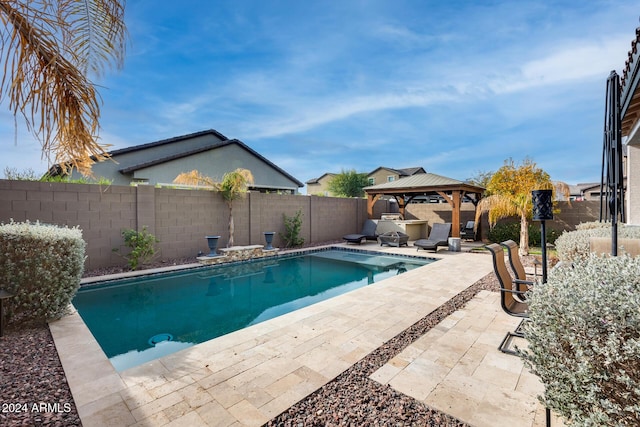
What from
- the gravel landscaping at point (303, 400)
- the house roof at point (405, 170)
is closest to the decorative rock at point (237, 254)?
the gravel landscaping at point (303, 400)

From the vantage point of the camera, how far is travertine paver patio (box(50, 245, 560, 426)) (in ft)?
8.35

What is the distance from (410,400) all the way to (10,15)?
5.01 meters

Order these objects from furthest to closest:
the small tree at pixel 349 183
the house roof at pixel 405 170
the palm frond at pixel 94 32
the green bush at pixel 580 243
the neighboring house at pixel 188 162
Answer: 1. the house roof at pixel 405 170
2. the small tree at pixel 349 183
3. the neighboring house at pixel 188 162
4. the green bush at pixel 580 243
5. the palm frond at pixel 94 32

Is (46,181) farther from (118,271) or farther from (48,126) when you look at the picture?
(48,126)

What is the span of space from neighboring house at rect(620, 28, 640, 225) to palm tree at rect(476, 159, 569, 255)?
2.63m

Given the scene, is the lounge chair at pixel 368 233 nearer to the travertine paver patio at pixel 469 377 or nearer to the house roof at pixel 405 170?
the travertine paver patio at pixel 469 377

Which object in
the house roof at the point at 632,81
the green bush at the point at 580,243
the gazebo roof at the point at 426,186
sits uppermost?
the house roof at the point at 632,81

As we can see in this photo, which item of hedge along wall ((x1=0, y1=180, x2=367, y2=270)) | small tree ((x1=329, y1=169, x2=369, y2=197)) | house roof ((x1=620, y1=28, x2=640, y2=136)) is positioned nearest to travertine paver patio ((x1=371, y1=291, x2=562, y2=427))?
house roof ((x1=620, y1=28, x2=640, y2=136))

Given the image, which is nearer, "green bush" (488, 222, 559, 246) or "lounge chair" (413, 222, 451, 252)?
"lounge chair" (413, 222, 451, 252)

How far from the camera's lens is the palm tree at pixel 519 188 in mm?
10461

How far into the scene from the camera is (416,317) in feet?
15.7

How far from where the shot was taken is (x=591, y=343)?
1.54 metres

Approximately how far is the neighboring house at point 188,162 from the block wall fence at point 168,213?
4886 millimetres

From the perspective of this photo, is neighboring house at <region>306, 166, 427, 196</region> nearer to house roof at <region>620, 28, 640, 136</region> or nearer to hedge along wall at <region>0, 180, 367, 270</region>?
hedge along wall at <region>0, 180, 367, 270</region>
